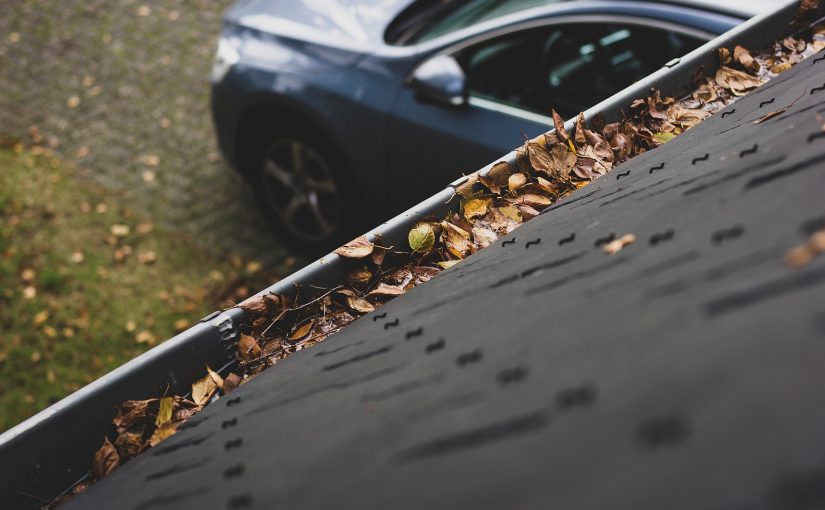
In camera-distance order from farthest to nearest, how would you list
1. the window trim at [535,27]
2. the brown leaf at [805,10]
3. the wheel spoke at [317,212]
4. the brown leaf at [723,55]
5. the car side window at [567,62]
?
the wheel spoke at [317,212]
the car side window at [567,62]
the window trim at [535,27]
the brown leaf at [805,10]
the brown leaf at [723,55]

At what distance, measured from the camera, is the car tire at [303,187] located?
3.96m

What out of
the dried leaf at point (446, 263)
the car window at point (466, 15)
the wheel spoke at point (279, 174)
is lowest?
the dried leaf at point (446, 263)

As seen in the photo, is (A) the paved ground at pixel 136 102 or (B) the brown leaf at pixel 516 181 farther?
(A) the paved ground at pixel 136 102

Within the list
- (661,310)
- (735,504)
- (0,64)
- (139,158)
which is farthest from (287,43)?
(0,64)

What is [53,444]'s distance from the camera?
1.55 metres

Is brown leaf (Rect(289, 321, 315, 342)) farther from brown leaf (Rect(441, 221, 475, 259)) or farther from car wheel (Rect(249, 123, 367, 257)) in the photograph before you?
car wheel (Rect(249, 123, 367, 257))

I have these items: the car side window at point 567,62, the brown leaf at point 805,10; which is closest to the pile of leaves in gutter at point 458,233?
the brown leaf at point 805,10

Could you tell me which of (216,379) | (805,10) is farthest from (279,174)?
(805,10)

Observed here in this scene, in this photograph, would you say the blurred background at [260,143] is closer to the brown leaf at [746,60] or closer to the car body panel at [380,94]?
the car body panel at [380,94]

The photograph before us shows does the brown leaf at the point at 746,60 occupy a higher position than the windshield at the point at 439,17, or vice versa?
the windshield at the point at 439,17

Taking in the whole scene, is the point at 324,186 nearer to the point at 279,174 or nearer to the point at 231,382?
the point at 279,174

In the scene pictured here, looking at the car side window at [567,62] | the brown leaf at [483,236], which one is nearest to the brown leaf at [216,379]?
the brown leaf at [483,236]

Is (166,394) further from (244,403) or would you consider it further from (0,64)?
(0,64)

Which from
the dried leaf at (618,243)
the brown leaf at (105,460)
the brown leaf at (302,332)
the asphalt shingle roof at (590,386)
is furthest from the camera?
the brown leaf at (302,332)
